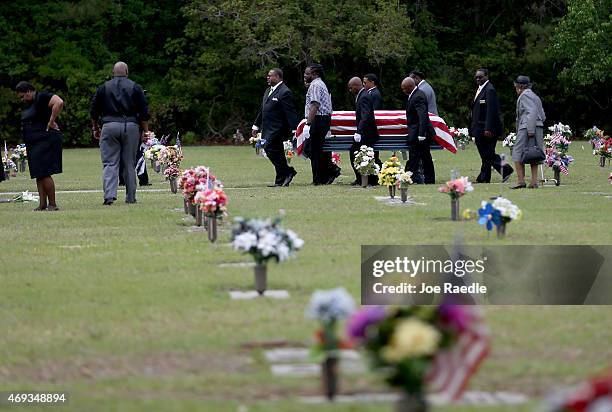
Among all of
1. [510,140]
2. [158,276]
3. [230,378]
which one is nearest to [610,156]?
[510,140]

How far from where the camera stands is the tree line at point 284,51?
5875 centimetres

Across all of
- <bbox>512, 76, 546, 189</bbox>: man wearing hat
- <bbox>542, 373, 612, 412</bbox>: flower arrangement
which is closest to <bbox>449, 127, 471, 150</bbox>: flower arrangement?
<bbox>512, 76, 546, 189</bbox>: man wearing hat

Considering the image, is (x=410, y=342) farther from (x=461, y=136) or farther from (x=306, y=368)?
(x=461, y=136)

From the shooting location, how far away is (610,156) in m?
32.3

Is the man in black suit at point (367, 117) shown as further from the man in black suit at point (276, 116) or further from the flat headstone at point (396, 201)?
the flat headstone at point (396, 201)

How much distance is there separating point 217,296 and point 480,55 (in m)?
54.5

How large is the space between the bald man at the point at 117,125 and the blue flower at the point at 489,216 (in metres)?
7.77

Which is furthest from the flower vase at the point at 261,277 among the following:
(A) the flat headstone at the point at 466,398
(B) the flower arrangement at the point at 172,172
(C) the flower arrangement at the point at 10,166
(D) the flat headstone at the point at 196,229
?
(C) the flower arrangement at the point at 10,166

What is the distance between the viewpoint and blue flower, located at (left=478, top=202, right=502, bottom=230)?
47.8 ft

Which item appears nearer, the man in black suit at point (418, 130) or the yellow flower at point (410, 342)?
the yellow flower at point (410, 342)

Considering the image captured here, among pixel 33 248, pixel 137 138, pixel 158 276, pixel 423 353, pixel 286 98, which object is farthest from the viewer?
pixel 286 98

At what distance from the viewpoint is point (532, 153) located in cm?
2278

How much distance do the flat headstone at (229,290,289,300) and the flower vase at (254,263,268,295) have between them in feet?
0.14

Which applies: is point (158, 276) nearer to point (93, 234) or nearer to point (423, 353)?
point (93, 234)
